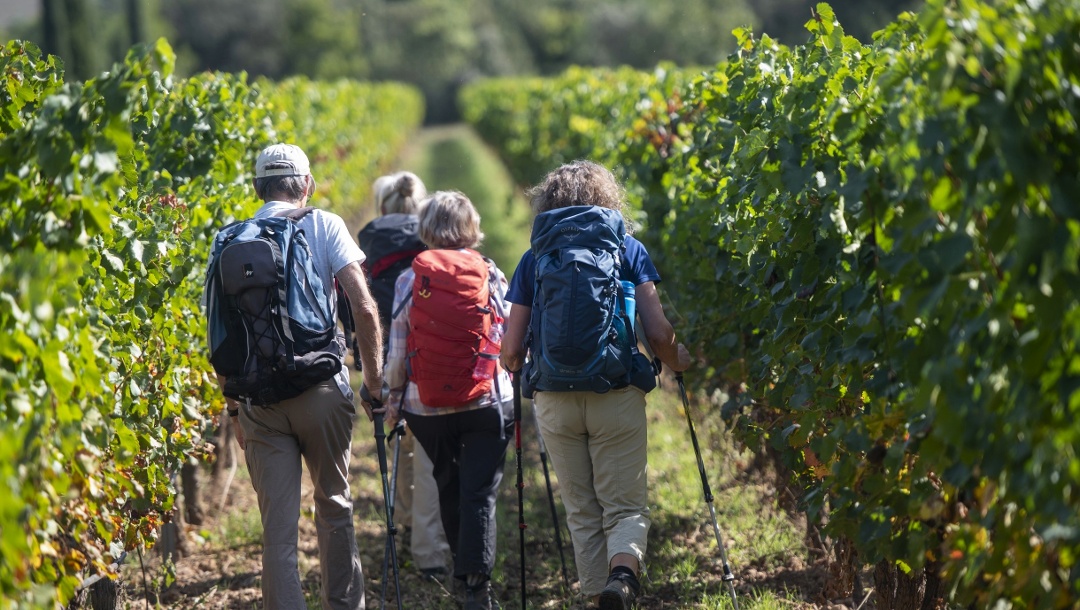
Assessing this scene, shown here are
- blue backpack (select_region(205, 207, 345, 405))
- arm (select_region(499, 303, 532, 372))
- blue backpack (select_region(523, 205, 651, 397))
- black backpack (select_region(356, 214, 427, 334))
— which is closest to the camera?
blue backpack (select_region(205, 207, 345, 405))

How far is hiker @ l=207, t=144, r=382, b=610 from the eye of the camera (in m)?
4.55

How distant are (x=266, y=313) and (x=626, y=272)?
4.78ft

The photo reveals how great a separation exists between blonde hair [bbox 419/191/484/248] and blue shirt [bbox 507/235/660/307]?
54 centimetres

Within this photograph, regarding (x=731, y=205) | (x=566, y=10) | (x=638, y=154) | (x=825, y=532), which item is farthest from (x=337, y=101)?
(x=566, y=10)

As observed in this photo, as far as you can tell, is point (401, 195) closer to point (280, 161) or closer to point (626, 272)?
point (280, 161)

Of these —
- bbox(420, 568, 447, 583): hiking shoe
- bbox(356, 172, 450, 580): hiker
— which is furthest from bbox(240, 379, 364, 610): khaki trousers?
bbox(420, 568, 447, 583): hiking shoe

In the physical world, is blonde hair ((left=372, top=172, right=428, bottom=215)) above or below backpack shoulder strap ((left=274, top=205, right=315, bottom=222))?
above

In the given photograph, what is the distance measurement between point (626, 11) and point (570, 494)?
83.8m

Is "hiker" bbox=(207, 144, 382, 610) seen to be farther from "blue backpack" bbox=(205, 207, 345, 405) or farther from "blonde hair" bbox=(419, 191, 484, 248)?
"blonde hair" bbox=(419, 191, 484, 248)

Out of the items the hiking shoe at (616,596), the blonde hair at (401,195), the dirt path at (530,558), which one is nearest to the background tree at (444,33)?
the dirt path at (530,558)

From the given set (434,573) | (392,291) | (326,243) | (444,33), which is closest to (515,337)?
(326,243)

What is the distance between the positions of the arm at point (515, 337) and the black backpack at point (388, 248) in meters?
1.44

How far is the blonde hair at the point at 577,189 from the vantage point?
4.73 meters

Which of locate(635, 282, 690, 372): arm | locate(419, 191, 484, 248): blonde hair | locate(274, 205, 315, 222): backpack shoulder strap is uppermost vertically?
locate(419, 191, 484, 248): blonde hair
